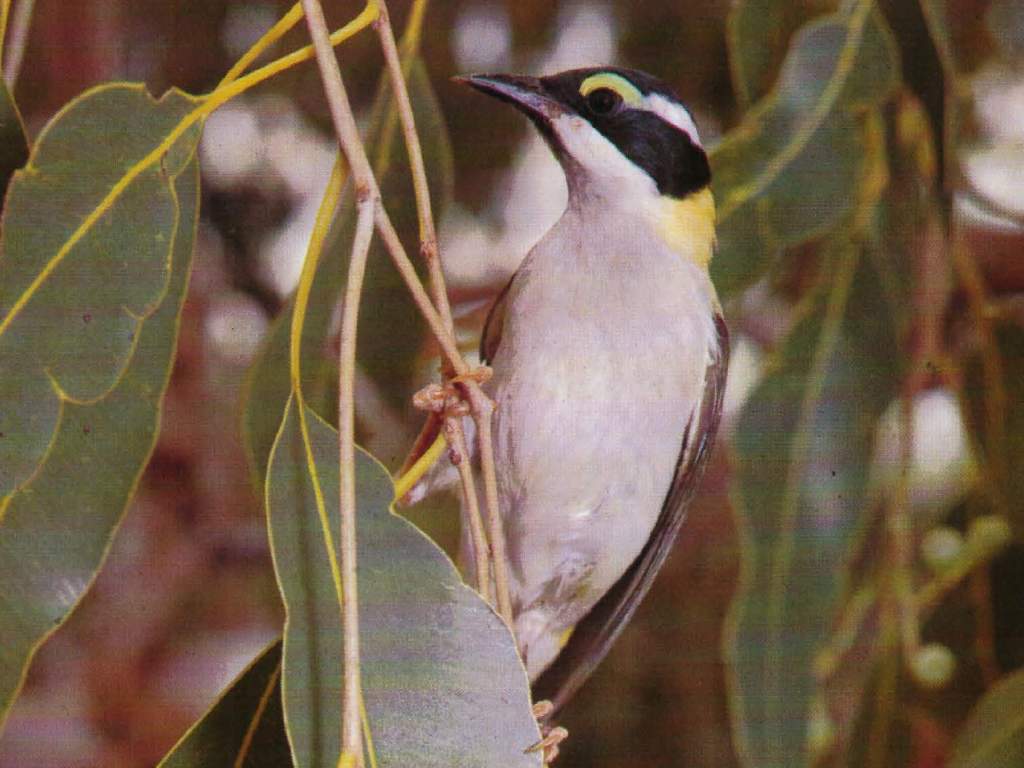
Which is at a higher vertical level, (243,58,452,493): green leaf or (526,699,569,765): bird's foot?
(243,58,452,493): green leaf

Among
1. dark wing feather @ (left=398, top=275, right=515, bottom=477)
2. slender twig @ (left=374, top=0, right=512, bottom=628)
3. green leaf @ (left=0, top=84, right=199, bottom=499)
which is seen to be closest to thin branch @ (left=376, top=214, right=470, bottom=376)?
slender twig @ (left=374, top=0, right=512, bottom=628)

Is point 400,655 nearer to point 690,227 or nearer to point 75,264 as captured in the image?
point 75,264

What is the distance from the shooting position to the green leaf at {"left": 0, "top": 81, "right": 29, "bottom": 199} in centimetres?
50

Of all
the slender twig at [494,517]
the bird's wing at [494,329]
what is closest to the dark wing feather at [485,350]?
the bird's wing at [494,329]

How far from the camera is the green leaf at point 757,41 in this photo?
653mm

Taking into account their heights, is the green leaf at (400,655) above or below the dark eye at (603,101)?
below

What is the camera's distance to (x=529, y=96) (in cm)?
63

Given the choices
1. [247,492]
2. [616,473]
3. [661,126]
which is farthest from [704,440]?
[247,492]

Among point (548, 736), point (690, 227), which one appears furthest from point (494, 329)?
point (548, 736)

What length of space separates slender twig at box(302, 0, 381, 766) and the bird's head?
20 centimetres

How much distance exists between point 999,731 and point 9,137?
62 centimetres

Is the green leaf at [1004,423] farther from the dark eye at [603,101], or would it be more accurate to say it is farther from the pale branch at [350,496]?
the pale branch at [350,496]

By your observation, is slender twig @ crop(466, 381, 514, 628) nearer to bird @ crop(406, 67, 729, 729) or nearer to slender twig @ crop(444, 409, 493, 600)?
slender twig @ crop(444, 409, 493, 600)

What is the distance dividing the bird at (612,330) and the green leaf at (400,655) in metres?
0.23
